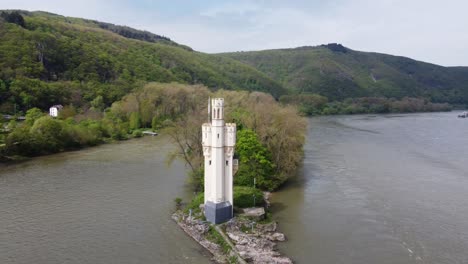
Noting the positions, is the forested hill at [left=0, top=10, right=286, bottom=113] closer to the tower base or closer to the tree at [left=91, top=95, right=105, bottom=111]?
the tree at [left=91, top=95, right=105, bottom=111]

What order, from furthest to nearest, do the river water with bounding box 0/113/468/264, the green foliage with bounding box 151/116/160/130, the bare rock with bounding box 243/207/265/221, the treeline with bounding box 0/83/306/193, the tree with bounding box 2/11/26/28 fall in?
the tree with bounding box 2/11/26/28
the green foliage with bounding box 151/116/160/130
the treeline with bounding box 0/83/306/193
the bare rock with bounding box 243/207/265/221
the river water with bounding box 0/113/468/264

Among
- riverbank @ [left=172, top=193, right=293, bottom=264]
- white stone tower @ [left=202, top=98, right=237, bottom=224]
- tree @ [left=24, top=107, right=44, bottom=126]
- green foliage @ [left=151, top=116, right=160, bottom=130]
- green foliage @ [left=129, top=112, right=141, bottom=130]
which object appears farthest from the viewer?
green foliage @ [left=151, top=116, right=160, bottom=130]

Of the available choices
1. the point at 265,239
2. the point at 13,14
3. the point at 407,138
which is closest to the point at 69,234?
the point at 265,239

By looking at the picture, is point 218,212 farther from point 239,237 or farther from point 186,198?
point 186,198

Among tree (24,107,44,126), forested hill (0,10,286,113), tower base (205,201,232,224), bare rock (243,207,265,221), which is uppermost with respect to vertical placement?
forested hill (0,10,286,113)

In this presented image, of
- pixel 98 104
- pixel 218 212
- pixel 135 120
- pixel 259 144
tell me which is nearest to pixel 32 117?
pixel 135 120

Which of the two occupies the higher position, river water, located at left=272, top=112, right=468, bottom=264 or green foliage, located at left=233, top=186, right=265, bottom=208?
green foliage, located at left=233, top=186, right=265, bottom=208

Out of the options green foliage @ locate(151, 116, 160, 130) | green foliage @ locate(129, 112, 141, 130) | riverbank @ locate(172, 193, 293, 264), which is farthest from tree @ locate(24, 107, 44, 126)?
riverbank @ locate(172, 193, 293, 264)

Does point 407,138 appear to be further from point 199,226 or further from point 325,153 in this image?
point 199,226
